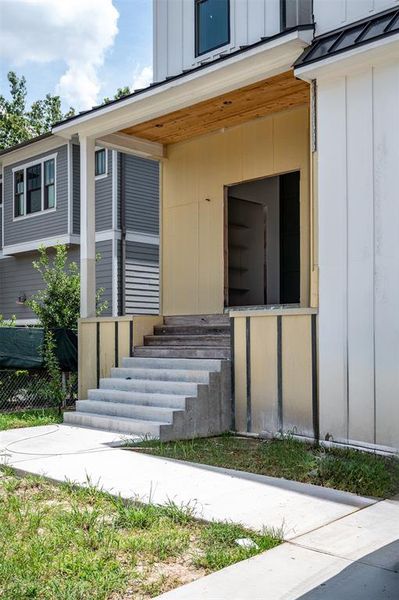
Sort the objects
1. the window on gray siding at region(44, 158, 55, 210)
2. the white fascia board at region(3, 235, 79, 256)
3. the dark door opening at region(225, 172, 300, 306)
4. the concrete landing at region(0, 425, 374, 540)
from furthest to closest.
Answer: the window on gray siding at region(44, 158, 55, 210) < the white fascia board at region(3, 235, 79, 256) < the dark door opening at region(225, 172, 300, 306) < the concrete landing at region(0, 425, 374, 540)

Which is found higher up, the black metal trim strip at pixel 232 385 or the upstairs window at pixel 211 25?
the upstairs window at pixel 211 25

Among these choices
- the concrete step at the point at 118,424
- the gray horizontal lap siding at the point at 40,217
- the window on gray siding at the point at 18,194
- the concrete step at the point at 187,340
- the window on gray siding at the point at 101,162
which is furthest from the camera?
the window on gray siding at the point at 18,194

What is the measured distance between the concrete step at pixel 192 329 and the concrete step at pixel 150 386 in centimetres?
113

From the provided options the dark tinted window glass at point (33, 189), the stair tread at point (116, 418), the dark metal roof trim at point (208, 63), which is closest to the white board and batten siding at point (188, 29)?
the dark metal roof trim at point (208, 63)

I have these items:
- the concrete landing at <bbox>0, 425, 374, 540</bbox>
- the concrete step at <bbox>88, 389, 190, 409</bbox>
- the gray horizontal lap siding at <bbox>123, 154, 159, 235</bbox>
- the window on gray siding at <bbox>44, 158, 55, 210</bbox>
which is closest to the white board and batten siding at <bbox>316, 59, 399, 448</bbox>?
the concrete landing at <bbox>0, 425, 374, 540</bbox>

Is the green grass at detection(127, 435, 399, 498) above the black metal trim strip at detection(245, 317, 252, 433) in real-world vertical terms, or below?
below

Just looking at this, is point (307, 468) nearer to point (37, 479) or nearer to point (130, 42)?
point (37, 479)

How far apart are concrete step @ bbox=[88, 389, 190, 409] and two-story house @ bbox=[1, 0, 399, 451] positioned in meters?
0.02

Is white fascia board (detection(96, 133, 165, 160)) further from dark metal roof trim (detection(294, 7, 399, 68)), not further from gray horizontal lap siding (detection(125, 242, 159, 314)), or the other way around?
gray horizontal lap siding (detection(125, 242, 159, 314))

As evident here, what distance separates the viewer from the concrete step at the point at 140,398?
6.54 m

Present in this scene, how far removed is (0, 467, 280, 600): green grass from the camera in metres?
2.83

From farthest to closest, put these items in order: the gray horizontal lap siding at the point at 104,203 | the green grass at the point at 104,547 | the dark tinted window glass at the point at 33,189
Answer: the dark tinted window glass at the point at 33,189 < the gray horizontal lap siding at the point at 104,203 < the green grass at the point at 104,547

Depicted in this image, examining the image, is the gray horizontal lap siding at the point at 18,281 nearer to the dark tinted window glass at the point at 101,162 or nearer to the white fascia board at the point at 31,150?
the dark tinted window glass at the point at 101,162

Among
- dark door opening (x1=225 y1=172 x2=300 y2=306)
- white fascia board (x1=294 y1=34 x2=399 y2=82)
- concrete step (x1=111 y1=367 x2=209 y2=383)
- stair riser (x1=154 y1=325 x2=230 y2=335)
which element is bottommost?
concrete step (x1=111 y1=367 x2=209 y2=383)
